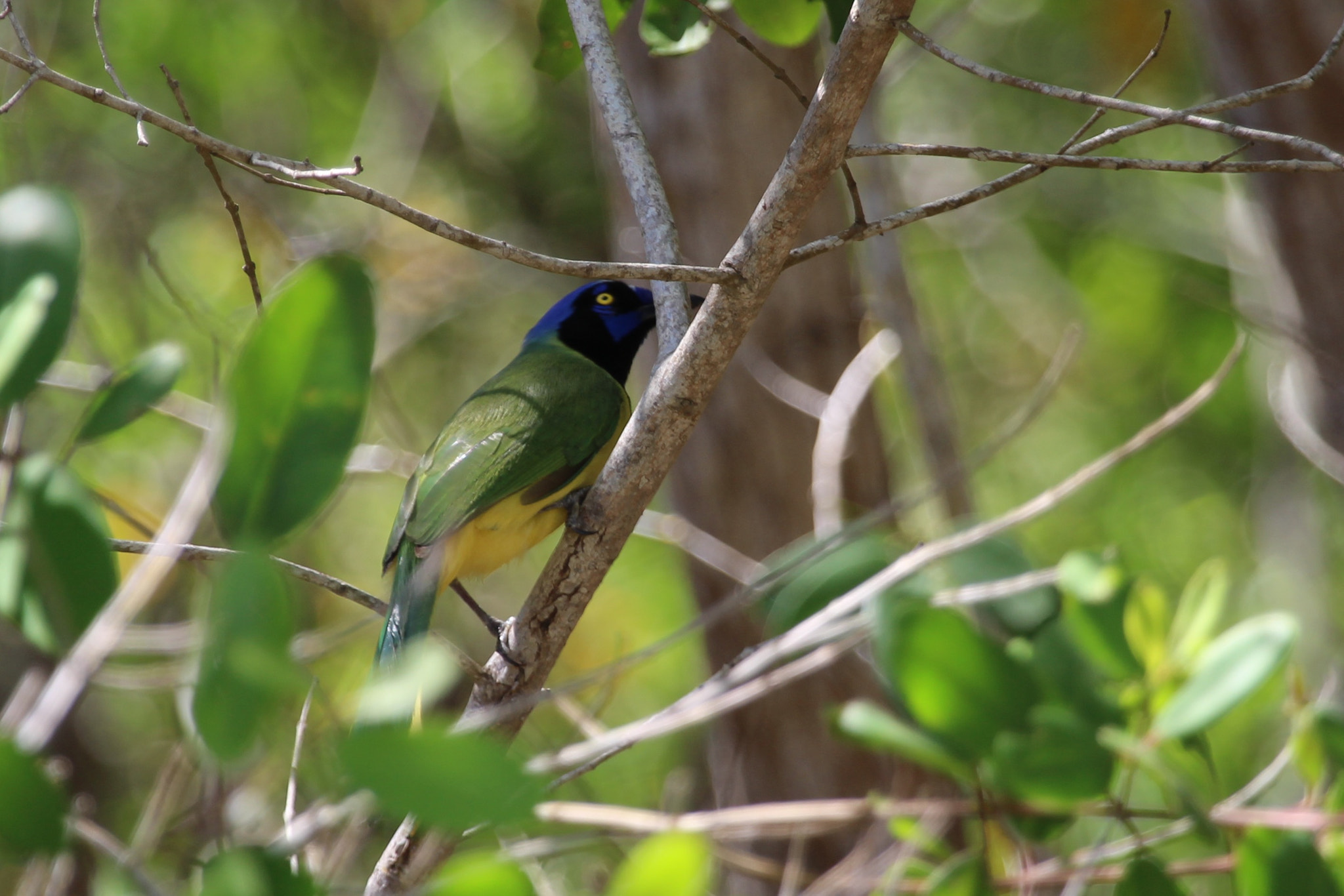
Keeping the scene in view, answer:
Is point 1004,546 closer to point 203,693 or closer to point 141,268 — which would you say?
point 203,693

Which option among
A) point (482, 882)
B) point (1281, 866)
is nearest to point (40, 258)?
point (482, 882)

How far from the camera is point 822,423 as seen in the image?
4.55 m

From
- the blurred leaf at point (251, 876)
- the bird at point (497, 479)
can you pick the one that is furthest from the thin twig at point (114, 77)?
the blurred leaf at point (251, 876)

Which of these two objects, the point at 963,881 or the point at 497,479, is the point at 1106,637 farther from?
the point at 497,479

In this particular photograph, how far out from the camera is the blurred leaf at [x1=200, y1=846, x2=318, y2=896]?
3.52 ft

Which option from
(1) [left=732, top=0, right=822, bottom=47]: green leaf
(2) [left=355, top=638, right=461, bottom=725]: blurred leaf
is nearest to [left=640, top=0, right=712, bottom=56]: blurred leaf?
(1) [left=732, top=0, right=822, bottom=47]: green leaf

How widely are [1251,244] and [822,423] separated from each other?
3512 mm

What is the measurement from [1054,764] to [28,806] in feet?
5.42

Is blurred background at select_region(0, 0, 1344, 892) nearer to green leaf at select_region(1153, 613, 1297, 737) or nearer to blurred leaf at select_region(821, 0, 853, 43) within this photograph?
blurred leaf at select_region(821, 0, 853, 43)

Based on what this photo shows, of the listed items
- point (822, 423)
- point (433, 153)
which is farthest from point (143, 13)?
point (822, 423)

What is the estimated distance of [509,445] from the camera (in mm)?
3637

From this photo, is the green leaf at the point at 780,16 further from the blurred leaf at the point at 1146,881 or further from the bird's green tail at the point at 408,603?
the blurred leaf at the point at 1146,881

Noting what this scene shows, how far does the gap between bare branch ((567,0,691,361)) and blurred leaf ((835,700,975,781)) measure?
911mm

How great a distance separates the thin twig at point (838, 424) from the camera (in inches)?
169
